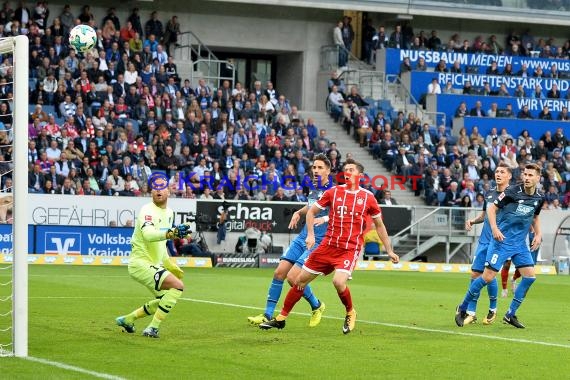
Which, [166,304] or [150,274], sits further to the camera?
[150,274]

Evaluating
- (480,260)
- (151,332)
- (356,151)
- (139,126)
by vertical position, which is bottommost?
(151,332)

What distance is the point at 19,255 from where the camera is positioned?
1157cm

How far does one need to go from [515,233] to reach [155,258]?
5210 millimetres

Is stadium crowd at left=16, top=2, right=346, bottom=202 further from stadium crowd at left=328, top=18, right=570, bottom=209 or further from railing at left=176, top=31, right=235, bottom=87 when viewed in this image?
stadium crowd at left=328, top=18, right=570, bottom=209

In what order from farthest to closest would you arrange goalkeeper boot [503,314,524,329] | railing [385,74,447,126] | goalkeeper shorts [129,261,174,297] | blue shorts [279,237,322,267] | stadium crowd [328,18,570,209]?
railing [385,74,447,126]
stadium crowd [328,18,570,209]
goalkeeper boot [503,314,524,329]
blue shorts [279,237,322,267]
goalkeeper shorts [129,261,174,297]

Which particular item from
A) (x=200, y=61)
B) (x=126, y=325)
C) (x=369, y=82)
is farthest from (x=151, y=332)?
(x=369, y=82)

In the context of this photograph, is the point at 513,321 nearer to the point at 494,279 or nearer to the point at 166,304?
the point at 494,279

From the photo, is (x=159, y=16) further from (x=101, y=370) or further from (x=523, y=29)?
(x=101, y=370)

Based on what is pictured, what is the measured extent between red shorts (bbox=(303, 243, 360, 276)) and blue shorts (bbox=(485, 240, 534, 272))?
246 cm

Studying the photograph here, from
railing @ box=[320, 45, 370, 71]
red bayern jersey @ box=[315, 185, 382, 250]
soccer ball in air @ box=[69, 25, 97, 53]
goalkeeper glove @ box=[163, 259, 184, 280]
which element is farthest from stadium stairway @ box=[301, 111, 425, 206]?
goalkeeper glove @ box=[163, 259, 184, 280]

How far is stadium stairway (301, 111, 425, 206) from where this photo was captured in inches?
1567

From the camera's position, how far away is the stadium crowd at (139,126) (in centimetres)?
3350

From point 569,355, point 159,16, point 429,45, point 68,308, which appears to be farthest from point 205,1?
point 569,355

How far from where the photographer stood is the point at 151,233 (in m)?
13.1
